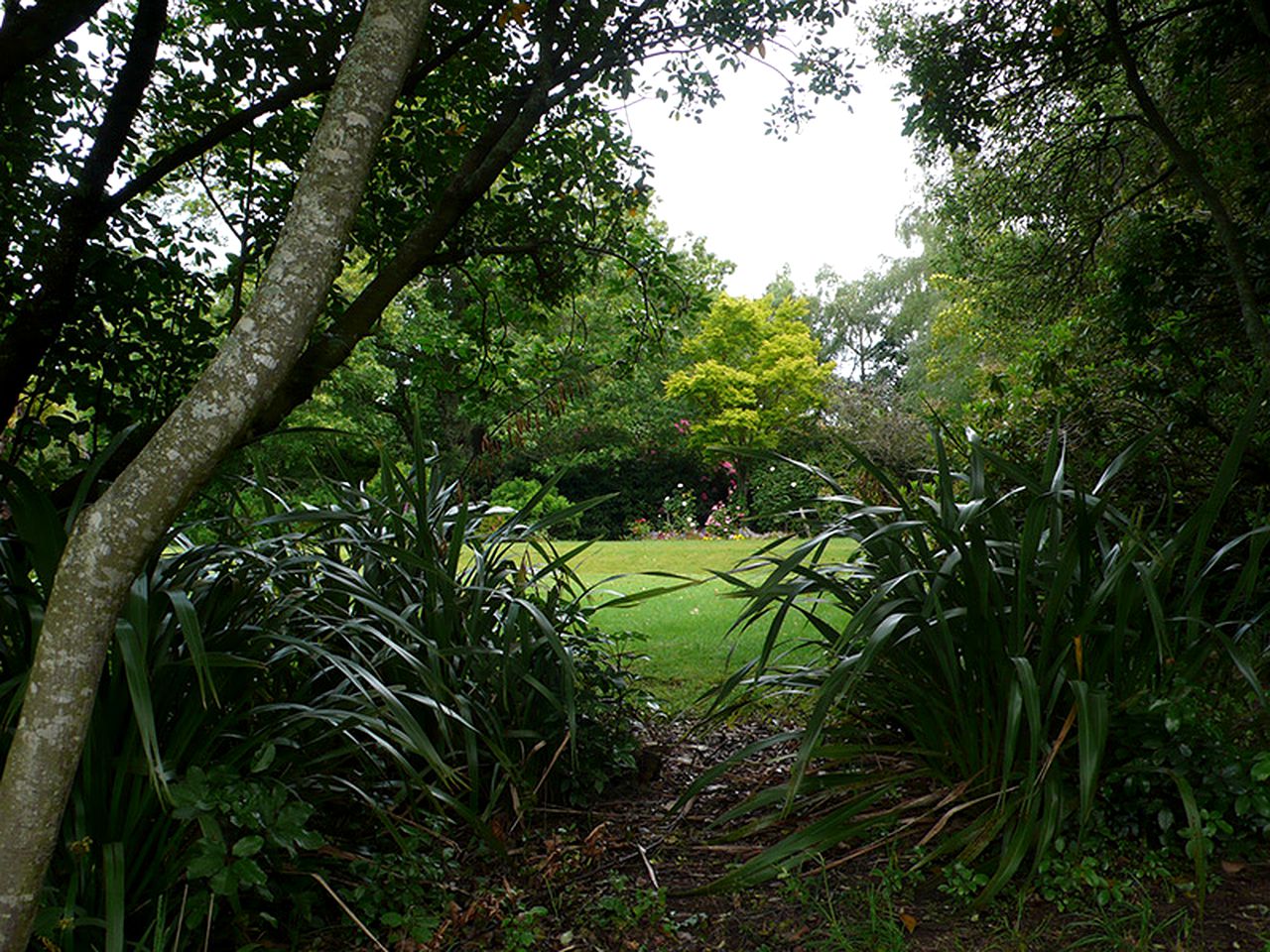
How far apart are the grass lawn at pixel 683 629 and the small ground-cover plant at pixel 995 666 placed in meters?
0.43

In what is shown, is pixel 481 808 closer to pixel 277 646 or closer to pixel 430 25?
pixel 277 646

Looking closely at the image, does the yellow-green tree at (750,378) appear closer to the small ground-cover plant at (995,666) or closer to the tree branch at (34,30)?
the small ground-cover plant at (995,666)

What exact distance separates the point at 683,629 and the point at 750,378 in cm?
1324

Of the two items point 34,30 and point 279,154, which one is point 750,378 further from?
point 34,30

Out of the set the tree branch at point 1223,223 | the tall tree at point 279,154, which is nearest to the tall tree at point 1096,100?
the tree branch at point 1223,223

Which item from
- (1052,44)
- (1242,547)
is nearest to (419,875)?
(1242,547)

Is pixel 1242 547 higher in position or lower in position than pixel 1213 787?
higher

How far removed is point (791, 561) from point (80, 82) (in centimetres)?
269

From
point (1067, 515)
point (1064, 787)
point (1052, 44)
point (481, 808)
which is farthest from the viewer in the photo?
point (1052, 44)

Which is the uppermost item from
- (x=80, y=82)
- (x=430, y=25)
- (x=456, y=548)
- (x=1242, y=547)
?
(x=430, y=25)

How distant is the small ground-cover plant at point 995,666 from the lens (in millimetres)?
1981

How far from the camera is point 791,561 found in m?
2.21

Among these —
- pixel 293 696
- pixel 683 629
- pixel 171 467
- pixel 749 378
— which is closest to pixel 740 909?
pixel 293 696

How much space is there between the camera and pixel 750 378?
1850 cm
